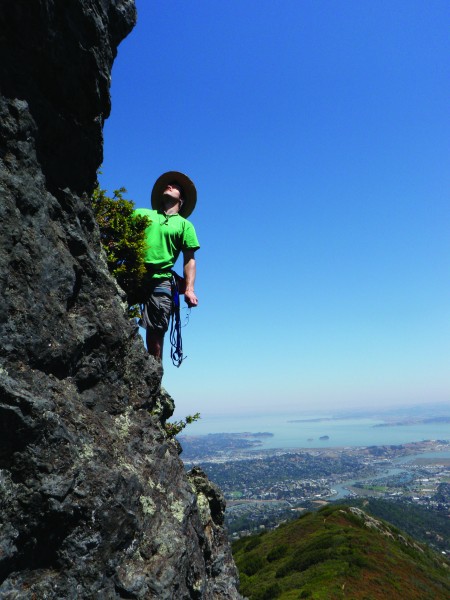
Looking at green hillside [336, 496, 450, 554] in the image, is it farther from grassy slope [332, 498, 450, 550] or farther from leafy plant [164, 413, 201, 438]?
leafy plant [164, 413, 201, 438]

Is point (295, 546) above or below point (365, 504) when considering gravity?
above

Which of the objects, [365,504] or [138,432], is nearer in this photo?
[138,432]

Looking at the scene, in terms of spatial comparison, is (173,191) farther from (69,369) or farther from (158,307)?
(69,369)

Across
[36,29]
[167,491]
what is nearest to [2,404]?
[167,491]

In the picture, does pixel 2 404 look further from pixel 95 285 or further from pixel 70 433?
pixel 95 285

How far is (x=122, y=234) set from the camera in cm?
753

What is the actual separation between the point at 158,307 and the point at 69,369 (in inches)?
106

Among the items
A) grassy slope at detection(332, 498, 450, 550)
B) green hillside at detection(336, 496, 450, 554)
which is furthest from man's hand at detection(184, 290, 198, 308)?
green hillside at detection(336, 496, 450, 554)

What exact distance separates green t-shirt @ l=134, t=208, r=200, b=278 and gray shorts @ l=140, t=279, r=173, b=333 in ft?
0.82

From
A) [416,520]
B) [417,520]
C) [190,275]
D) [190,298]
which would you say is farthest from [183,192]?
[417,520]

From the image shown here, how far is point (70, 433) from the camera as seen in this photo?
4.82 meters

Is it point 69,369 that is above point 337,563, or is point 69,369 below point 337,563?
above

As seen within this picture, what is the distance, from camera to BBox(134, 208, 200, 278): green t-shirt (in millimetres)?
7836

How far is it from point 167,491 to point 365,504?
161 meters
